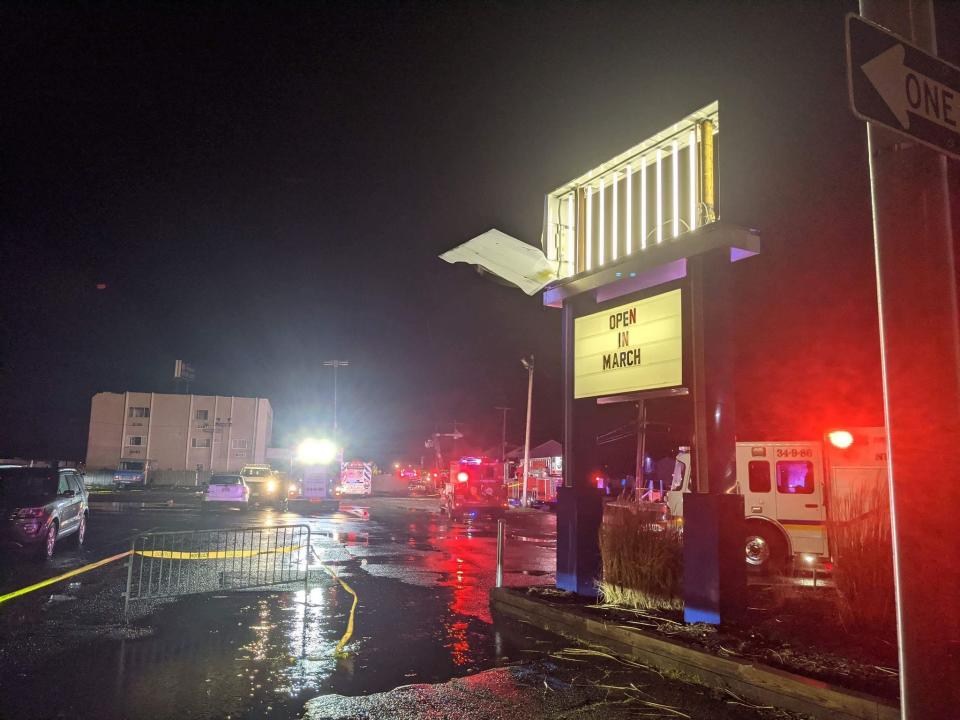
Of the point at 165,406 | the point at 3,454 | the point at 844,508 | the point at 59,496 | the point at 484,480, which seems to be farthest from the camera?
the point at 165,406

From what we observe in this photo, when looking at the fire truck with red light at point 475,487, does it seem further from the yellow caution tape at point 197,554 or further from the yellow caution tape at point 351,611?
the yellow caution tape at point 351,611

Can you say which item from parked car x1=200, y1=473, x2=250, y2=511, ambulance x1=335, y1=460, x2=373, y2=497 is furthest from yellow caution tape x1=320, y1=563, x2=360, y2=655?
ambulance x1=335, y1=460, x2=373, y2=497

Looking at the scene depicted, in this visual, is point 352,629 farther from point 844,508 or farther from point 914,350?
point 914,350

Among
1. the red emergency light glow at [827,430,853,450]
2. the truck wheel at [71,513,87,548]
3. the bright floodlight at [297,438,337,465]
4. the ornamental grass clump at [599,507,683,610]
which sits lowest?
the truck wheel at [71,513,87,548]

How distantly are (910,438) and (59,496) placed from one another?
15882 millimetres

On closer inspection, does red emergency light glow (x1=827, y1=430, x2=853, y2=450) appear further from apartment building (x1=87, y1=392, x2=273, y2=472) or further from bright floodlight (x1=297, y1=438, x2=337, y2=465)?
apartment building (x1=87, y1=392, x2=273, y2=472)

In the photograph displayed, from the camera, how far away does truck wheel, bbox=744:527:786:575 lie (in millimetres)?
14898

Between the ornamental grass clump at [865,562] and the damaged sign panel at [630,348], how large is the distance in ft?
8.25

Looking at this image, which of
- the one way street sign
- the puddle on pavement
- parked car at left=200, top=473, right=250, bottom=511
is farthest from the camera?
parked car at left=200, top=473, right=250, bottom=511

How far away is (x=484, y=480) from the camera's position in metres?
29.2

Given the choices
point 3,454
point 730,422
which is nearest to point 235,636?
point 730,422

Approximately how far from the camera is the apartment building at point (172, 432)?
6306cm

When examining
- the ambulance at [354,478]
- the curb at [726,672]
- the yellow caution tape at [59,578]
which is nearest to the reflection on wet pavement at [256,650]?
the yellow caution tape at [59,578]

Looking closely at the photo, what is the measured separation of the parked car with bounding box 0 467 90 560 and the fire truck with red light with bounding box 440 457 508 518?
15.6 m
